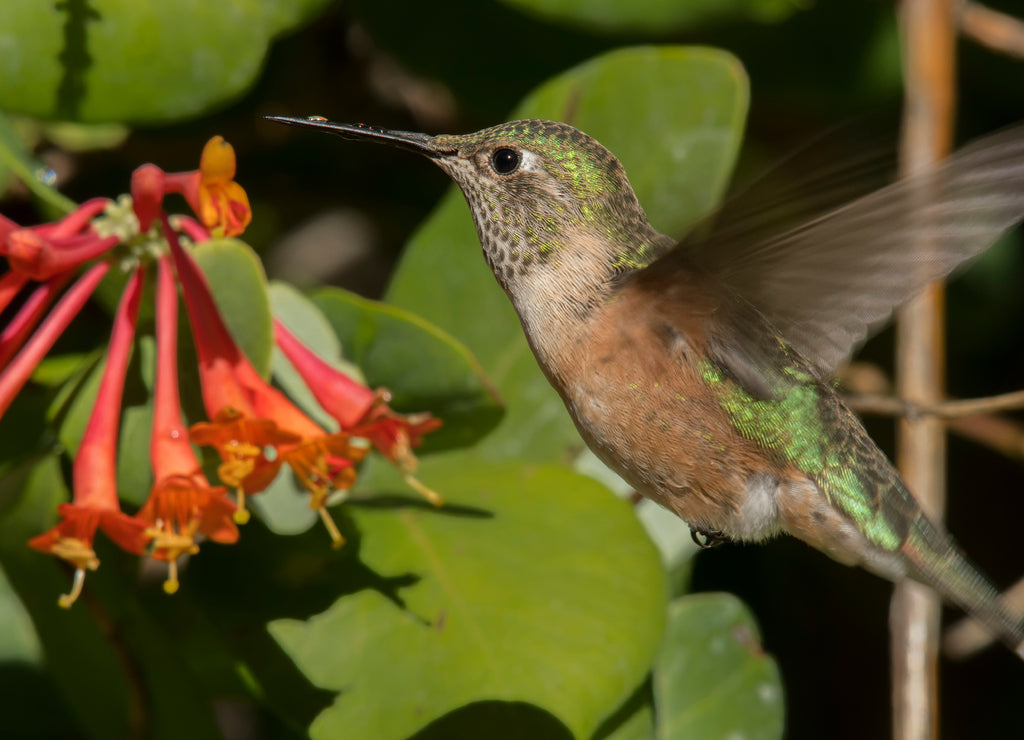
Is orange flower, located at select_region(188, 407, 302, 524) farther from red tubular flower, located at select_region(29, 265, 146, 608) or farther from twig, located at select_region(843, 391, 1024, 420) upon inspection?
twig, located at select_region(843, 391, 1024, 420)

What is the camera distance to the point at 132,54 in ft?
5.65

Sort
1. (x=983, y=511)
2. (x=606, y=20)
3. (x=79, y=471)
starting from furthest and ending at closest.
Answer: (x=983, y=511), (x=606, y=20), (x=79, y=471)

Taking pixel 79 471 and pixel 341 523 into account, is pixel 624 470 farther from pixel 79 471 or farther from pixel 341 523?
pixel 79 471

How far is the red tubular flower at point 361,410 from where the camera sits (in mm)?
1567

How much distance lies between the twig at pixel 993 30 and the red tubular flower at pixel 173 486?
1.59 m

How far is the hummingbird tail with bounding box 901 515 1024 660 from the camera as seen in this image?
166 centimetres

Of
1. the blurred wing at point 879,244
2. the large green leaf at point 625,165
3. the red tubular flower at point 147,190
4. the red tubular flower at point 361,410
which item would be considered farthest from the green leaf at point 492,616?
the red tubular flower at point 147,190

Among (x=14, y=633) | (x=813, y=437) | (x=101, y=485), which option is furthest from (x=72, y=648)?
(x=813, y=437)

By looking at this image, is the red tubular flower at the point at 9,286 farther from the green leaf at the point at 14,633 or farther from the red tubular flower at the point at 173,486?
the green leaf at the point at 14,633

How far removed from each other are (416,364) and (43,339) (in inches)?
20.6

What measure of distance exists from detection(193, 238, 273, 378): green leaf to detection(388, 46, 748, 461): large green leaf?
20.5 inches

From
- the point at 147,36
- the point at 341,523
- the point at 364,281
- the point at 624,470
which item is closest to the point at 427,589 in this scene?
the point at 341,523

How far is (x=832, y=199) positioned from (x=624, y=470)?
43cm

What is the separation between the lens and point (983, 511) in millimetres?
3002
